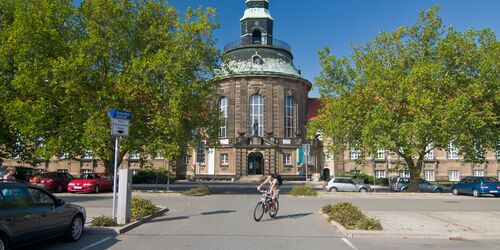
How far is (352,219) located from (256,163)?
44035 mm

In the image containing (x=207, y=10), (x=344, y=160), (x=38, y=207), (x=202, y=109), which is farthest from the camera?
(x=344, y=160)

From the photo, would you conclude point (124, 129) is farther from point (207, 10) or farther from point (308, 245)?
point (207, 10)

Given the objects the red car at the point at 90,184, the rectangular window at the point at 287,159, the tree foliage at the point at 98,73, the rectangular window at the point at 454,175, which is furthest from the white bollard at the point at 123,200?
the rectangular window at the point at 454,175

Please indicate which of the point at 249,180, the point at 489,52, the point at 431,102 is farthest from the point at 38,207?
the point at 249,180

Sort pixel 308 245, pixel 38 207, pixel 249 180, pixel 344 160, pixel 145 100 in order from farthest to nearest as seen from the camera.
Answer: pixel 344 160, pixel 249 180, pixel 145 100, pixel 308 245, pixel 38 207

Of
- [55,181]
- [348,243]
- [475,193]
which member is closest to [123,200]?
[348,243]

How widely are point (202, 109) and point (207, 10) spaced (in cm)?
660

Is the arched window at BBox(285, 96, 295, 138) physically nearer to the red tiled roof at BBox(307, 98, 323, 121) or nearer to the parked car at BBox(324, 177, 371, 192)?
the red tiled roof at BBox(307, 98, 323, 121)

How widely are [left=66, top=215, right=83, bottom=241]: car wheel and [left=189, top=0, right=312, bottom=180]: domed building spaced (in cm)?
4280

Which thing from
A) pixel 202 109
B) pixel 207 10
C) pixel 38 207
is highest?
pixel 207 10

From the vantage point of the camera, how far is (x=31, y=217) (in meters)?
8.05

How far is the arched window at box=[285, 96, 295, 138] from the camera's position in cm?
5867

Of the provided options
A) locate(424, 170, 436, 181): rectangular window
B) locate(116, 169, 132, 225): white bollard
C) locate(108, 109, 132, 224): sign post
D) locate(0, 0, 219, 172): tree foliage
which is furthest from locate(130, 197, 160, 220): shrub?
locate(424, 170, 436, 181): rectangular window

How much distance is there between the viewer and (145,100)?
25375mm
